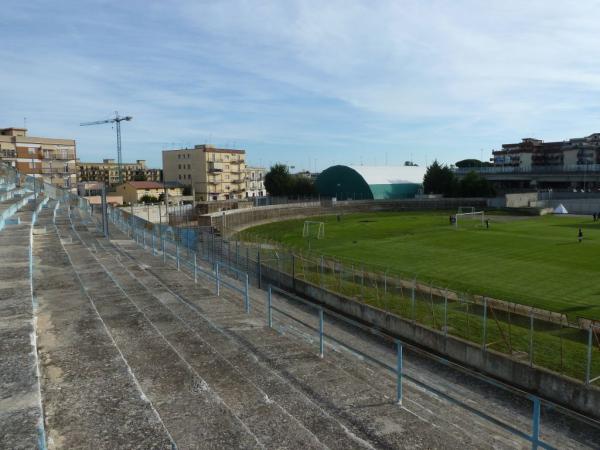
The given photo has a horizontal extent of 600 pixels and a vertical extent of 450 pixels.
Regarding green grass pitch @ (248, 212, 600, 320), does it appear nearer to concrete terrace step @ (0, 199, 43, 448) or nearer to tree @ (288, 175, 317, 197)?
concrete terrace step @ (0, 199, 43, 448)

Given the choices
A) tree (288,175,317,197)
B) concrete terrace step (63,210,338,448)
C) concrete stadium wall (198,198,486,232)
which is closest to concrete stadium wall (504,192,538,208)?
concrete stadium wall (198,198,486,232)

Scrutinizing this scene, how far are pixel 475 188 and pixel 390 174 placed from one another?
2258 cm

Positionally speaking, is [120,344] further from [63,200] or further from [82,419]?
[63,200]

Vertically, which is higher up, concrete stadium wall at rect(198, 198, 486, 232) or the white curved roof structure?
the white curved roof structure

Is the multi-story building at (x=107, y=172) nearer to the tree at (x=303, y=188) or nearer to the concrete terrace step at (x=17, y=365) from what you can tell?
the tree at (x=303, y=188)

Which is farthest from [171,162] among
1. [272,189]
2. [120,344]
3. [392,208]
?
[120,344]

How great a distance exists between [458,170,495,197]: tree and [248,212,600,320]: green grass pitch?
29.5m

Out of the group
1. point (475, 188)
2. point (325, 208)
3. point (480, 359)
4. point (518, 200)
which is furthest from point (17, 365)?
point (475, 188)

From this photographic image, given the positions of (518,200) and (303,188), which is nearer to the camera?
(518,200)

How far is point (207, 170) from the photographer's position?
375ft

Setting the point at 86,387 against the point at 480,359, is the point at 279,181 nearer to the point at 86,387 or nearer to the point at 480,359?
the point at 480,359

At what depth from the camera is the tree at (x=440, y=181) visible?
4087 inches

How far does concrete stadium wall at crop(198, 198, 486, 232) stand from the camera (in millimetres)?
70000

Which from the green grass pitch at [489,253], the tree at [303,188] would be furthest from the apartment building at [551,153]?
the green grass pitch at [489,253]
